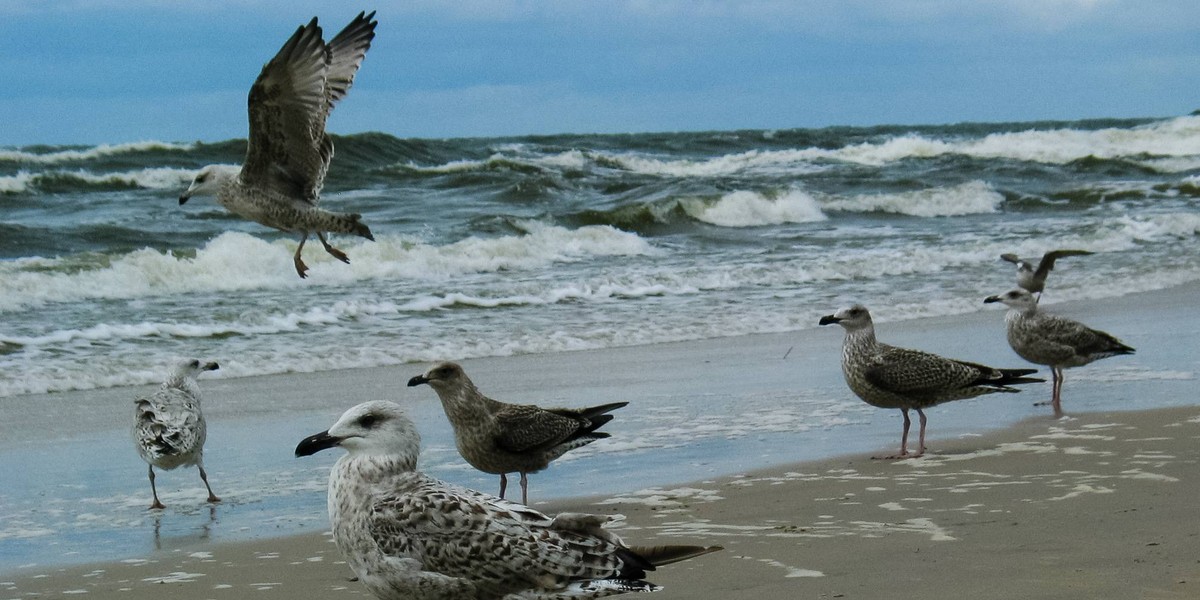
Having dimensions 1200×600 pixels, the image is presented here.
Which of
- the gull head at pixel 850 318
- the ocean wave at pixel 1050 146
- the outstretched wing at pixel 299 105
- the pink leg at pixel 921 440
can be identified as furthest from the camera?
the ocean wave at pixel 1050 146

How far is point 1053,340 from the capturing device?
341 inches

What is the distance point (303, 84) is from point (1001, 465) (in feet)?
14.8

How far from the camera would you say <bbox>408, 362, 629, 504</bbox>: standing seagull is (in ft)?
20.9

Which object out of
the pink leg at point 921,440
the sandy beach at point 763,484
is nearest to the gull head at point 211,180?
the sandy beach at point 763,484

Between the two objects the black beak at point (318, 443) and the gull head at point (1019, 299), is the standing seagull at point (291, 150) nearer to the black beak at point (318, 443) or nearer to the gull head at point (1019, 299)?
the gull head at point (1019, 299)

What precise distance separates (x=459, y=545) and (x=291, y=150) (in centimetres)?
561

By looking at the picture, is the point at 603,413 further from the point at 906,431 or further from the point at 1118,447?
the point at 1118,447

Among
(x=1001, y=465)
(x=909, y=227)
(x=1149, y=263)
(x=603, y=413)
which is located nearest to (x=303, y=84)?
(x=603, y=413)

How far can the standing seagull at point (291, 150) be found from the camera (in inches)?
339

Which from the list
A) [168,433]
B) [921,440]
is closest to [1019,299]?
[921,440]

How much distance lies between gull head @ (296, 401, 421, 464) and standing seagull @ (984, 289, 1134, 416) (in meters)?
5.24

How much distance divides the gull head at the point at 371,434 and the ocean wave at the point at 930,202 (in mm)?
21697

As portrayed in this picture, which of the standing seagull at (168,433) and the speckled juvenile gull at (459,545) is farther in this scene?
the standing seagull at (168,433)

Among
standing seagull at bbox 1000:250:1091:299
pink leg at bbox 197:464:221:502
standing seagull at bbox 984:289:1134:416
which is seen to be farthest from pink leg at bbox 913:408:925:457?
standing seagull at bbox 1000:250:1091:299
